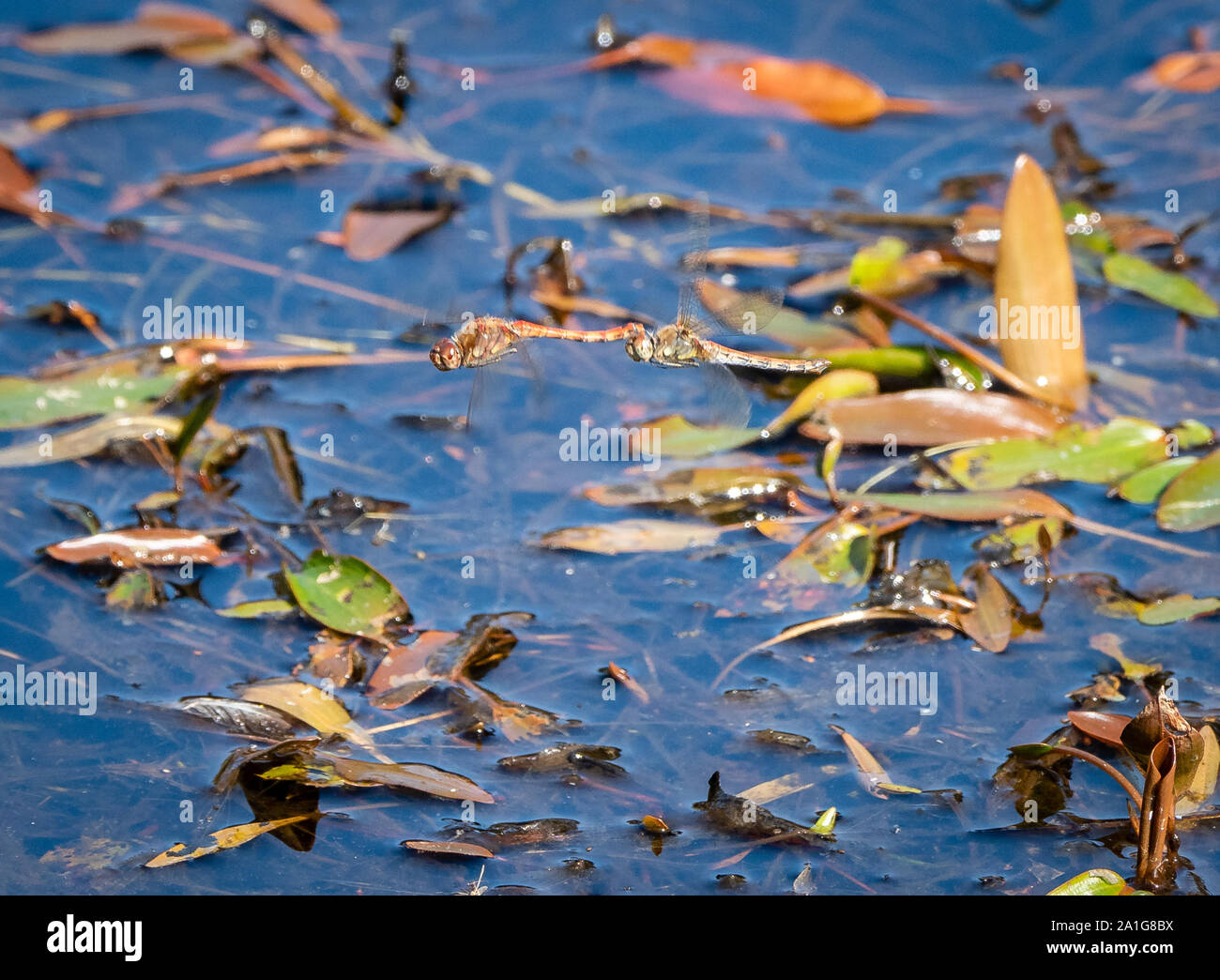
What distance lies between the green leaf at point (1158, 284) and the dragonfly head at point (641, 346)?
Result: 1.72 m

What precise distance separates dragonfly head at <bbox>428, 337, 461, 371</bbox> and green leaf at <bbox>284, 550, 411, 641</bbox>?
565 millimetres

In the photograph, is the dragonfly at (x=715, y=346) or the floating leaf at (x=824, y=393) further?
the floating leaf at (x=824, y=393)

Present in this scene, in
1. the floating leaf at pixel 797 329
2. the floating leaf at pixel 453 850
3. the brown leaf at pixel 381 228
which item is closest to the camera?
the floating leaf at pixel 453 850

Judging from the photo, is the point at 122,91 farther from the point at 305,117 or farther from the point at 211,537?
the point at 211,537

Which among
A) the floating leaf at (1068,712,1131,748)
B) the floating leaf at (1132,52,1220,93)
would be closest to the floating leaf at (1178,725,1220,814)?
the floating leaf at (1068,712,1131,748)

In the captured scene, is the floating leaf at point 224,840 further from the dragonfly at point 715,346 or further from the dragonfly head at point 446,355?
the dragonfly at point 715,346

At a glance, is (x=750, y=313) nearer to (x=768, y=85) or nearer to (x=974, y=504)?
(x=974, y=504)

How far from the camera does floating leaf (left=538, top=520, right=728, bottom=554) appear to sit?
10.5 ft

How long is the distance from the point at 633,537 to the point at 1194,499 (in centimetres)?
155

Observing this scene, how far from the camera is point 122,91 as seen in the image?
469 centimetres

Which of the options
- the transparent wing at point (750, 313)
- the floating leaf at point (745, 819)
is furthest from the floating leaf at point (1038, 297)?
the floating leaf at point (745, 819)

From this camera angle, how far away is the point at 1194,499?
127 inches

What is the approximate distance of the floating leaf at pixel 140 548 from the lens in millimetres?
3131
